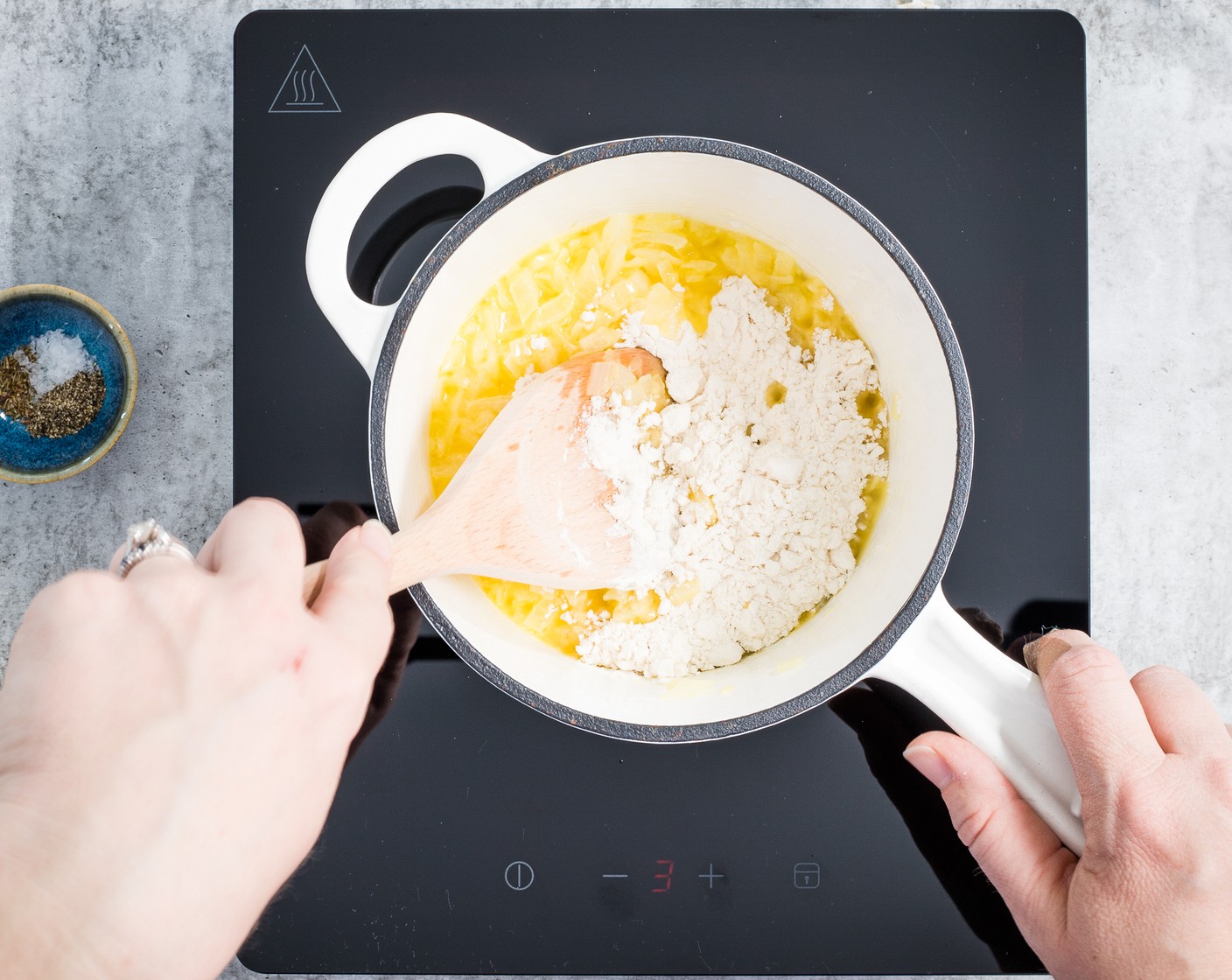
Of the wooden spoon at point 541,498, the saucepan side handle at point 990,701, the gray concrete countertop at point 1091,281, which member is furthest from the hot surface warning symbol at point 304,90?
the saucepan side handle at point 990,701

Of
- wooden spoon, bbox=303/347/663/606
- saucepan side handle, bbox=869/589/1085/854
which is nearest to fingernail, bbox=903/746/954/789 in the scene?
saucepan side handle, bbox=869/589/1085/854

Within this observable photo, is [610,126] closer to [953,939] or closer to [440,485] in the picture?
[440,485]

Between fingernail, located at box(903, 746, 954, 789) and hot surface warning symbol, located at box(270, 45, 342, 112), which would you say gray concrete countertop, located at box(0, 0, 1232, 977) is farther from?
fingernail, located at box(903, 746, 954, 789)

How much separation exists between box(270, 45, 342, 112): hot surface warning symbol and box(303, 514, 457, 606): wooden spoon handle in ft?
1.63

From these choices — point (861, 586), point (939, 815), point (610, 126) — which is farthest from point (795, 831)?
point (610, 126)

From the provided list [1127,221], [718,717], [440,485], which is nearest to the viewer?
[718,717]

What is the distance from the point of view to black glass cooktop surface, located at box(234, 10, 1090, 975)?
89cm

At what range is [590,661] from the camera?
83cm

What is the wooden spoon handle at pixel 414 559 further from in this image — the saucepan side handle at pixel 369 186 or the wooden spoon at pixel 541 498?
the saucepan side handle at pixel 369 186

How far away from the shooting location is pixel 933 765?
2.48 ft

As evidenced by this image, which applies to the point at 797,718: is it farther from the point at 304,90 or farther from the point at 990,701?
the point at 304,90

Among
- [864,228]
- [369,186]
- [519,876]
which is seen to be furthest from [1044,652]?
[369,186]

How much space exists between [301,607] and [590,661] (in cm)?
36

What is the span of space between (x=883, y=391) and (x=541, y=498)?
14.0 inches
